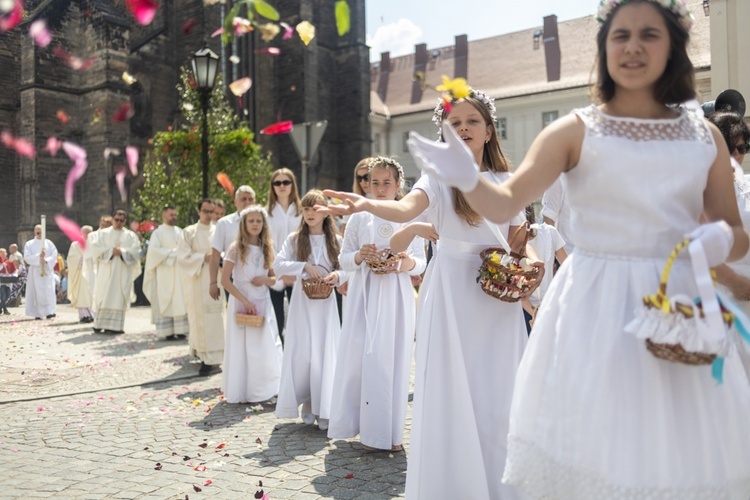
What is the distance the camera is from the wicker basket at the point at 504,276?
358cm

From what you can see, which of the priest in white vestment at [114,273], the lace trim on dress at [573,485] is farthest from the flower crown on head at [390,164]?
the priest in white vestment at [114,273]

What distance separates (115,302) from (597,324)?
13.6 metres

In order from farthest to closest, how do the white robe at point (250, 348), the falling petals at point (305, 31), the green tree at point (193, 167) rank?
1. the green tree at point (193, 167)
2. the white robe at point (250, 348)
3. the falling petals at point (305, 31)

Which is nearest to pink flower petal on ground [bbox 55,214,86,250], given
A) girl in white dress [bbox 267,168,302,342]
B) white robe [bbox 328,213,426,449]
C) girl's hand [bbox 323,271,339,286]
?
girl in white dress [bbox 267,168,302,342]

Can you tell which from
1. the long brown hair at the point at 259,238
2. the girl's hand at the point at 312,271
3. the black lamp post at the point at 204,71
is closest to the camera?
the girl's hand at the point at 312,271

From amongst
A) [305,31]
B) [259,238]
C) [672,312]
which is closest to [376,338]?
[259,238]

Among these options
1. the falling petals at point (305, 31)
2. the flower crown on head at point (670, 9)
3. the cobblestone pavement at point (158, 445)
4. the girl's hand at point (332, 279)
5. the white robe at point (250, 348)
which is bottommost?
the cobblestone pavement at point (158, 445)

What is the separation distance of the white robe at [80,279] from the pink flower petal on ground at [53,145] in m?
8.11

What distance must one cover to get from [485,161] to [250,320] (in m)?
4.07

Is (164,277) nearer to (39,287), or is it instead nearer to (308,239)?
(39,287)

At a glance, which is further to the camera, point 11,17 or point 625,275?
point 11,17

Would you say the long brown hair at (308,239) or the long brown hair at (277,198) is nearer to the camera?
the long brown hair at (308,239)

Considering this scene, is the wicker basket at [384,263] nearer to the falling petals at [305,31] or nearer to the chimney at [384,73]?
the falling petals at [305,31]

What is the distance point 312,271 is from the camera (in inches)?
259
